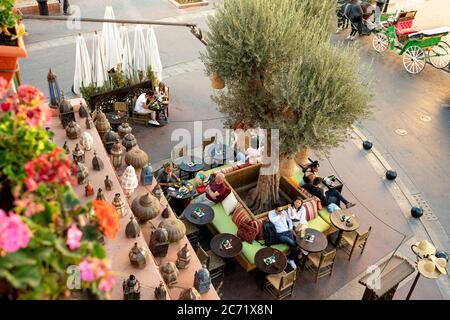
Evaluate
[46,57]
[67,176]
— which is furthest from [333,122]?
[46,57]

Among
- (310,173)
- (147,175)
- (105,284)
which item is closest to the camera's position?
(105,284)

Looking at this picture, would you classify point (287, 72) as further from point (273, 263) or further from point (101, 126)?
point (101, 126)

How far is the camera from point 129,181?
1063cm

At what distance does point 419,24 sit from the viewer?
958 inches

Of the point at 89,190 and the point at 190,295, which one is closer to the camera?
the point at 190,295

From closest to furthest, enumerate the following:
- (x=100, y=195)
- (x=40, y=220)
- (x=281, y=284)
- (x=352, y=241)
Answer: (x=40, y=220), (x=100, y=195), (x=281, y=284), (x=352, y=241)

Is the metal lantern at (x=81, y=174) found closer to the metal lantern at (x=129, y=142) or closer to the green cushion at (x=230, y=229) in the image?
the metal lantern at (x=129, y=142)

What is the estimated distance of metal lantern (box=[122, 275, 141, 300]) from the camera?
287 inches

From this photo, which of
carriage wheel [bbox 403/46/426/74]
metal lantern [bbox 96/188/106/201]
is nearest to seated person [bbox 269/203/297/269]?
metal lantern [bbox 96/188/106/201]

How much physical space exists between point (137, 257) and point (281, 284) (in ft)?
11.6

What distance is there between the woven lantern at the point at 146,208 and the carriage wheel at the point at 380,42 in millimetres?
15779

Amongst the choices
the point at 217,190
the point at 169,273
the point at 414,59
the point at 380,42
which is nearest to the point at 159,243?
the point at 169,273

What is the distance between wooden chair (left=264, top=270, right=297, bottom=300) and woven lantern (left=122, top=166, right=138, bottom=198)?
12.0 feet

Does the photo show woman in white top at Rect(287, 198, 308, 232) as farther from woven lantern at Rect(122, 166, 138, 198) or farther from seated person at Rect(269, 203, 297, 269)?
woven lantern at Rect(122, 166, 138, 198)
